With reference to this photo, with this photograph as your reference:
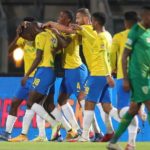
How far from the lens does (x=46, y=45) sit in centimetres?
1277

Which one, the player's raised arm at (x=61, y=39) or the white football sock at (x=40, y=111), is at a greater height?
the player's raised arm at (x=61, y=39)

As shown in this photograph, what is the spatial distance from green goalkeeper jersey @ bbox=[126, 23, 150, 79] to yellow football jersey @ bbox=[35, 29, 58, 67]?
10.5 feet

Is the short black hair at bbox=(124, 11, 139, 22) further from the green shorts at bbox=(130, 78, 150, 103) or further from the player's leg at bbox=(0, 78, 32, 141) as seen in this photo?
the player's leg at bbox=(0, 78, 32, 141)

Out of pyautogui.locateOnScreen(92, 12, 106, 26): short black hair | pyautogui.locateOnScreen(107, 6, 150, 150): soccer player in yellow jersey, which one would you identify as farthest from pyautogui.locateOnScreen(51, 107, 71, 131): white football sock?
pyautogui.locateOnScreen(107, 6, 150, 150): soccer player in yellow jersey

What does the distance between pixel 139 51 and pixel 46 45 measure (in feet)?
10.8

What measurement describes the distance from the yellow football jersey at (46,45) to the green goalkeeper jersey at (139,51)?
3.19 metres

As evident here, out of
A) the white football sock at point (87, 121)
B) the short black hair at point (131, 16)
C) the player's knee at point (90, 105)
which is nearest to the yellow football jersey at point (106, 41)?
the player's knee at point (90, 105)

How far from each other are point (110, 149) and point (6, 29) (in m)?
15.7

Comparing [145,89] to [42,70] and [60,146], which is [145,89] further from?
[42,70]

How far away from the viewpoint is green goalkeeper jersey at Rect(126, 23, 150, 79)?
380 inches

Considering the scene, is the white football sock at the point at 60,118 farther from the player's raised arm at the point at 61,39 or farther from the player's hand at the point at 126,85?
the player's hand at the point at 126,85

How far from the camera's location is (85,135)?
41.0 ft

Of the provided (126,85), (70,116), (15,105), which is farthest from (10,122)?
(126,85)

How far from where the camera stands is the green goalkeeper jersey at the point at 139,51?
31.7 ft
